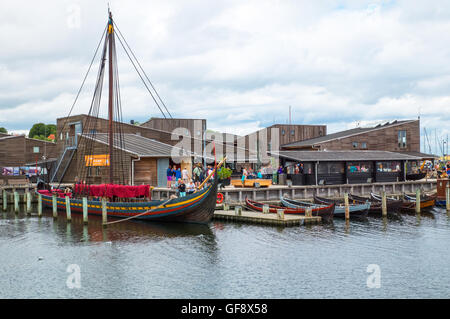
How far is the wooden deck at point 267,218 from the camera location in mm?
29392

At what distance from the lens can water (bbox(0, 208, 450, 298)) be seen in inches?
647

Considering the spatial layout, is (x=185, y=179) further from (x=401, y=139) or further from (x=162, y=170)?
(x=401, y=139)

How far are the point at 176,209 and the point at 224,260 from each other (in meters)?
9.55

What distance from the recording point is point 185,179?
1395 inches

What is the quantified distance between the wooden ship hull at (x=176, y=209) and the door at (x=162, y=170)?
367 inches

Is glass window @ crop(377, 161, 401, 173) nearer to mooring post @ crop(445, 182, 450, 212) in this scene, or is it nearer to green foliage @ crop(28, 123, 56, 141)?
mooring post @ crop(445, 182, 450, 212)

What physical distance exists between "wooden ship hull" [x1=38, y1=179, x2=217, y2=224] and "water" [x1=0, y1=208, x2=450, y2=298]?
0.71 meters

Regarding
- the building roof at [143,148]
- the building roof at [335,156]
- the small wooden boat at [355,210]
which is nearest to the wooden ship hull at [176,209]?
the building roof at [143,148]

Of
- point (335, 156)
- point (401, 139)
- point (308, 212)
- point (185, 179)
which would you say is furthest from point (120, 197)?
point (401, 139)

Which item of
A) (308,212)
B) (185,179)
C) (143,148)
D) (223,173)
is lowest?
(308,212)

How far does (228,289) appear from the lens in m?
16.4
